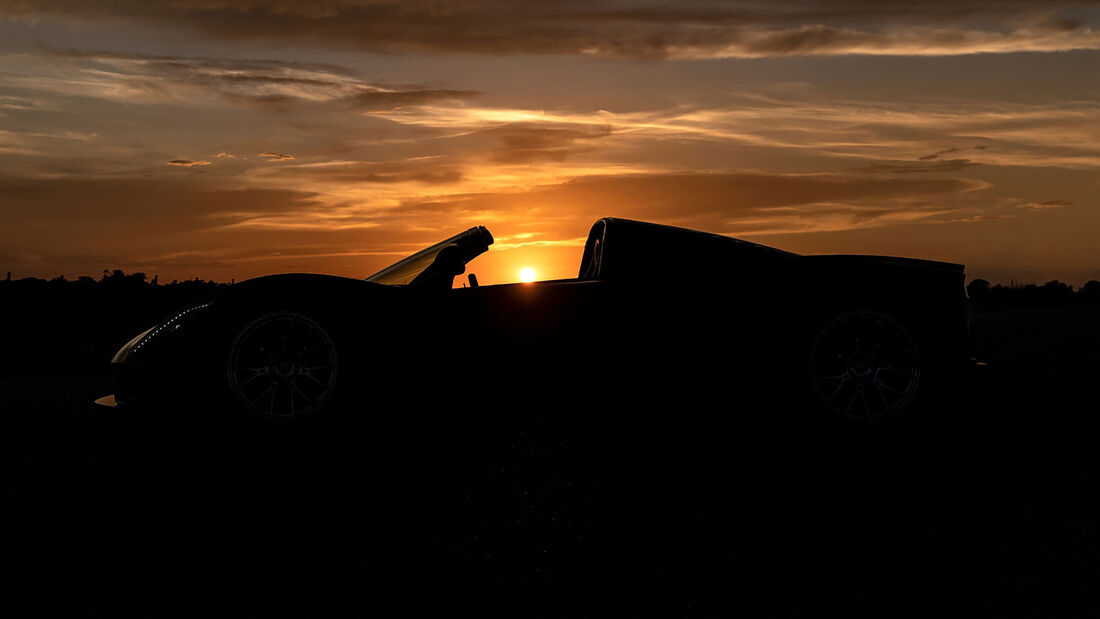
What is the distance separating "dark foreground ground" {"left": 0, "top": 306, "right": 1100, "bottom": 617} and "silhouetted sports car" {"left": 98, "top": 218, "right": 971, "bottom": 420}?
0.51ft

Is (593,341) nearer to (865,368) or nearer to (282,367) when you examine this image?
(865,368)

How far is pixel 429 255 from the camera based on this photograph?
6.46 meters

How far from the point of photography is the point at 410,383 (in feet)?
18.9

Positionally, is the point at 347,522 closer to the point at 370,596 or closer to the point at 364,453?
the point at 370,596

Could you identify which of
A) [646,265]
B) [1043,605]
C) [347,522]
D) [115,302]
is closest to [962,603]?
[1043,605]

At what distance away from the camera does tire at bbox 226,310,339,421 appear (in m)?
5.62

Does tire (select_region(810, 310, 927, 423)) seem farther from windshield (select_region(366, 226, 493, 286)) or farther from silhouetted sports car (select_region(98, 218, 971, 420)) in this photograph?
windshield (select_region(366, 226, 493, 286))

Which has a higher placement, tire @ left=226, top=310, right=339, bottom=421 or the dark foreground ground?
tire @ left=226, top=310, right=339, bottom=421

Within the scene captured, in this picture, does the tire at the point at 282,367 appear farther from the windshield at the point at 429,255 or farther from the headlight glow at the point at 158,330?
the windshield at the point at 429,255

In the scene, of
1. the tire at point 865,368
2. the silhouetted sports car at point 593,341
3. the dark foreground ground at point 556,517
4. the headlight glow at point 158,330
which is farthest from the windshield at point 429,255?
the tire at point 865,368

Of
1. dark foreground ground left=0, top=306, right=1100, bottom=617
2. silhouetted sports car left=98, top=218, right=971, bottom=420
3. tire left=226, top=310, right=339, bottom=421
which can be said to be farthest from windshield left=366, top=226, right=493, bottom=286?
dark foreground ground left=0, top=306, right=1100, bottom=617

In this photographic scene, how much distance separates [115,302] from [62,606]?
3366 cm

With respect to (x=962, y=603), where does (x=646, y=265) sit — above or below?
above

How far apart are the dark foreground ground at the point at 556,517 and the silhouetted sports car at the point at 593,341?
0.16 meters
